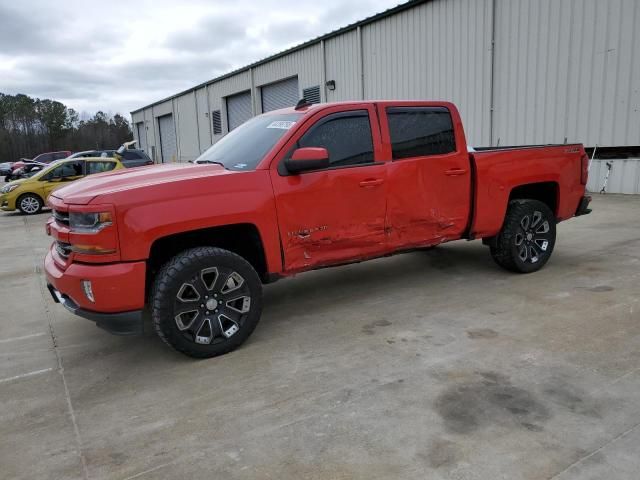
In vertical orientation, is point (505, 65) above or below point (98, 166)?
above

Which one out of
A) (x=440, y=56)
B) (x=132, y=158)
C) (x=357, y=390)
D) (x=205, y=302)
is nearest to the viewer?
(x=357, y=390)

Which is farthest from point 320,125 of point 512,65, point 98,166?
point 98,166

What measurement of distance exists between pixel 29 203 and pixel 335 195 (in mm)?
13503

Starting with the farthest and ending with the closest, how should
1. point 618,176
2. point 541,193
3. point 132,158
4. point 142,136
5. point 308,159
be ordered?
1. point 142,136
2. point 132,158
3. point 618,176
4. point 541,193
5. point 308,159

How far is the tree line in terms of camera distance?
8125cm

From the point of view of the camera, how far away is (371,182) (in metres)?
4.53

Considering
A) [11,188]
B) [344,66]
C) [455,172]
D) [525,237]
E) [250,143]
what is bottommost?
[525,237]

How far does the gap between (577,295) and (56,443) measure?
15.1 feet

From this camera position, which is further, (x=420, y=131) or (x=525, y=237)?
(x=525, y=237)

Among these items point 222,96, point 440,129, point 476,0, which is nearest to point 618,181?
point 476,0

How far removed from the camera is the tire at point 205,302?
3.65 metres

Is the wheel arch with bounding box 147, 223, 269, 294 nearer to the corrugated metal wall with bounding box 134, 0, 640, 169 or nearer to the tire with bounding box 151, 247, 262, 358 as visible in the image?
the tire with bounding box 151, 247, 262, 358

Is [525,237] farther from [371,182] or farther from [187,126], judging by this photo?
[187,126]

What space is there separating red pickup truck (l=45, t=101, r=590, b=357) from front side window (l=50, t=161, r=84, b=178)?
455 inches
